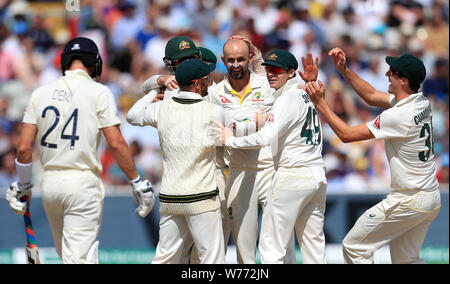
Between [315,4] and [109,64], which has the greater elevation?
[315,4]

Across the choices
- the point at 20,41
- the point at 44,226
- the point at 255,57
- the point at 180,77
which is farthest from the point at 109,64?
the point at 180,77

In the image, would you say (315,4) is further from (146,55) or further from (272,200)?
(272,200)

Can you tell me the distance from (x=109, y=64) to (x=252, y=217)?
681 cm

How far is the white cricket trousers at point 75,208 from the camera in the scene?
20.7 ft

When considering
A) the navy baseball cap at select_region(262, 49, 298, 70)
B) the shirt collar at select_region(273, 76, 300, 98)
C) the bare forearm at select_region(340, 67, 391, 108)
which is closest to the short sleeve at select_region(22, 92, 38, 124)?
the navy baseball cap at select_region(262, 49, 298, 70)

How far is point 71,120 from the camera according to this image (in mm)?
6395

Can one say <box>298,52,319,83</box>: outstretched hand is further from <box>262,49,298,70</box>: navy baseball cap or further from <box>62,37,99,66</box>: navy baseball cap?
<box>62,37,99,66</box>: navy baseball cap

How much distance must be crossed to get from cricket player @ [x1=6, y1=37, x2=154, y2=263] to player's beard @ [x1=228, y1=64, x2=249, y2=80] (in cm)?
149

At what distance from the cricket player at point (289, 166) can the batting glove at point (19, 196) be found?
1.87 m

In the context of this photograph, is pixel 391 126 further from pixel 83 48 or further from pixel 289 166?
pixel 83 48

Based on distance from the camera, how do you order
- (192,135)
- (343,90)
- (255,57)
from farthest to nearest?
1. (343,90)
2. (255,57)
3. (192,135)

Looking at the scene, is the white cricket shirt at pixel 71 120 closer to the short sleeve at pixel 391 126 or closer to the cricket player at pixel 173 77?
the cricket player at pixel 173 77

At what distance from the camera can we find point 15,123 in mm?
12328

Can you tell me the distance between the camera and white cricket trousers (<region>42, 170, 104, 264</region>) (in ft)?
20.7
